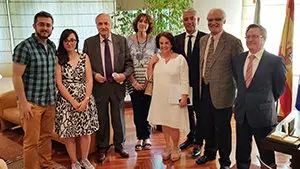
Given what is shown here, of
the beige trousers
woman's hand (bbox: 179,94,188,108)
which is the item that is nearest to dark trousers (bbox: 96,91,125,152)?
the beige trousers

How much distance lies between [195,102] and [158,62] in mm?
575

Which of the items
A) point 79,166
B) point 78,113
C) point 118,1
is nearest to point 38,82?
point 78,113

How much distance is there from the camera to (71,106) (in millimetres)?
2645

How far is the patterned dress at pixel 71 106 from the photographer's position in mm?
2637

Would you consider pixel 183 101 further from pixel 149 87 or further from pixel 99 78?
pixel 99 78

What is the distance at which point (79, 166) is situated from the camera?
2.84 metres

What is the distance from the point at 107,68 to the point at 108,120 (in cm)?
57

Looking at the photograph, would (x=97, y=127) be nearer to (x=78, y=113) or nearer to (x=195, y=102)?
(x=78, y=113)

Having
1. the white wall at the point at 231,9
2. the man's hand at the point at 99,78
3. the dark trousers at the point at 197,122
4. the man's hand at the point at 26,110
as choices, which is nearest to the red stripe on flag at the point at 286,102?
the white wall at the point at 231,9

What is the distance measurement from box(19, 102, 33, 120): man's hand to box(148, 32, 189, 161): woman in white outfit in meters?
1.15

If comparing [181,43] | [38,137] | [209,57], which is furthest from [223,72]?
[38,137]

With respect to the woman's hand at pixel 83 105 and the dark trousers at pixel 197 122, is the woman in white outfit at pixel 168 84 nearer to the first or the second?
the dark trousers at pixel 197 122

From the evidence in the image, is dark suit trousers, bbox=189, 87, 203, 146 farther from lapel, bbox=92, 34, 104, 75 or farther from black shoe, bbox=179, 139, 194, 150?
lapel, bbox=92, 34, 104, 75

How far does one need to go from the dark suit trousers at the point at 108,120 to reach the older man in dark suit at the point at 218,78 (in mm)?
885
